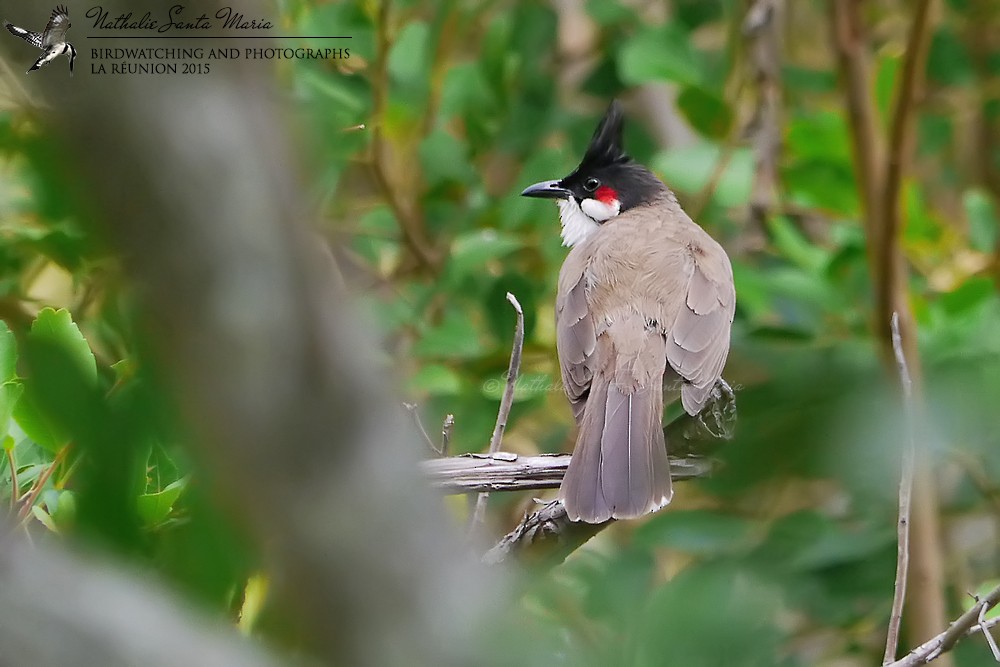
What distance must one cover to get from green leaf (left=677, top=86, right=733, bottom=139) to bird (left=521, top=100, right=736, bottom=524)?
375 millimetres

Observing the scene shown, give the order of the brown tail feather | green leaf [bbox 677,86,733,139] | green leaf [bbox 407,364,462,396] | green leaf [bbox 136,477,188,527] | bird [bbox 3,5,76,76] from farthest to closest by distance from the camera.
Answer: green leaf [bbox 677,86,733,139] → green leaf [bbox 407,364,462,396] → the brown tail feather → green leaf [bbox 136,477,188,527] → bird [bbox 3,5,76,76]

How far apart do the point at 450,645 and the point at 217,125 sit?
30 centimetres

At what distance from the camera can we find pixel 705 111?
312 centimetres

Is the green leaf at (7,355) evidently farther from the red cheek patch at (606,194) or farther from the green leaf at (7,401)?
the red cheek patch at (606,194)

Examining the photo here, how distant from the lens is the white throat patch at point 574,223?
9.71ft

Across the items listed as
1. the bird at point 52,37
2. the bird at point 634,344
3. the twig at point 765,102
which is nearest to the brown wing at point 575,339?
the bird at point 634,344

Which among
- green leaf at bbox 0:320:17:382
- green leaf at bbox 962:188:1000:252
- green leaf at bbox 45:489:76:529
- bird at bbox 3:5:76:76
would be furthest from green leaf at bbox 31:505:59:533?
green leaf at bbox 962:188:1000:252

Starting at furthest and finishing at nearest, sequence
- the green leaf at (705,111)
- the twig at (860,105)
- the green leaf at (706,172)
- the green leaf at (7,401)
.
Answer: the green leaf at (705,111), the green leaf at (706,172), the twig at (860,105), the green leaf at (7,401)

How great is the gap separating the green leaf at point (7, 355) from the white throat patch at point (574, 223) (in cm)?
163

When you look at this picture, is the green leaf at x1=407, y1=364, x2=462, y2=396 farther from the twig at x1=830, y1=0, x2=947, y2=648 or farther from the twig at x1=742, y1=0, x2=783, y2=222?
the twig at x1=742, y1=0, x2=783, y2=222

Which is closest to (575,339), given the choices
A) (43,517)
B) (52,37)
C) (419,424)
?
(419,424)

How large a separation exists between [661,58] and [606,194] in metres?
0.36

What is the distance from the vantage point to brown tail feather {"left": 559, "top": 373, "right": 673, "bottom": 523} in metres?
1.82

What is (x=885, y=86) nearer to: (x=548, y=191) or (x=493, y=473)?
(x=548, y=191)
